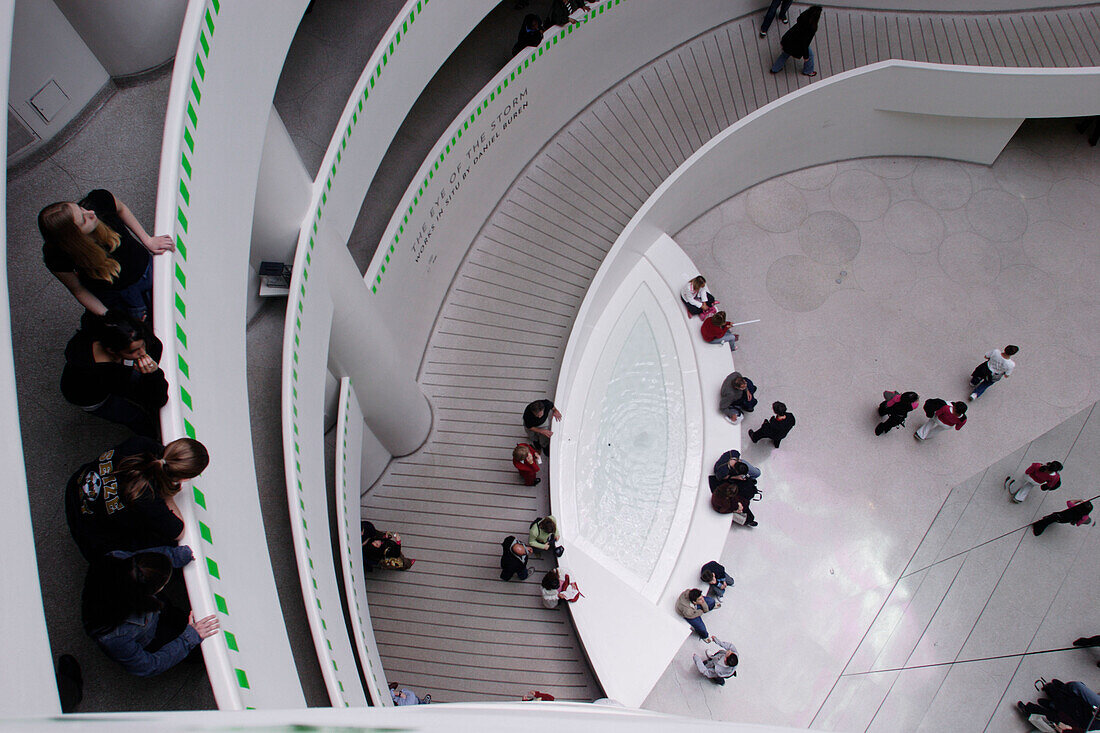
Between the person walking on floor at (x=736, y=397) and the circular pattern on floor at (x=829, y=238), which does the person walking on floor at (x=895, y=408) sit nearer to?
the person walking on floor at (x=736, y=397)

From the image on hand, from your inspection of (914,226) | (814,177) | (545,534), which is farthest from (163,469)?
(914,226)

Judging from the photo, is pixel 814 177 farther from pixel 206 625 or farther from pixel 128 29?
pixel 206 625

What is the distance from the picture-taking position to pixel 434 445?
27.1 feet

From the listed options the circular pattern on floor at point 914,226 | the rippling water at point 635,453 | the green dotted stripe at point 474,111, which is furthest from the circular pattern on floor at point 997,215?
the green dotted stripe at point 474,111

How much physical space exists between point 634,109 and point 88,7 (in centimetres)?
763

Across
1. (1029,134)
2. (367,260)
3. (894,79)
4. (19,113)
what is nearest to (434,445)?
(367,260)

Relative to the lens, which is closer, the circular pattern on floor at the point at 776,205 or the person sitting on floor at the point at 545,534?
the person sitting on floor at the point at 545,534

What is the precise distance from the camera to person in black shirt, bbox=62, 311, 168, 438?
9.98ft

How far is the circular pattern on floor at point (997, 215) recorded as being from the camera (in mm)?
11391

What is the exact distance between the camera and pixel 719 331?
9.83m

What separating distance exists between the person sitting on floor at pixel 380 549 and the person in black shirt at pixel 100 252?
4294mm

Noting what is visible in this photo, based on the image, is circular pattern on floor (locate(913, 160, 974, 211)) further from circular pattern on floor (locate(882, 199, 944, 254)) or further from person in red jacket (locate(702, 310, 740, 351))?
person in red jacket (locate(702, 310, 740, 351))

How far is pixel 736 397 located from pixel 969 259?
198 inches

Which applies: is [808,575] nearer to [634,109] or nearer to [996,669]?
[996,669]
